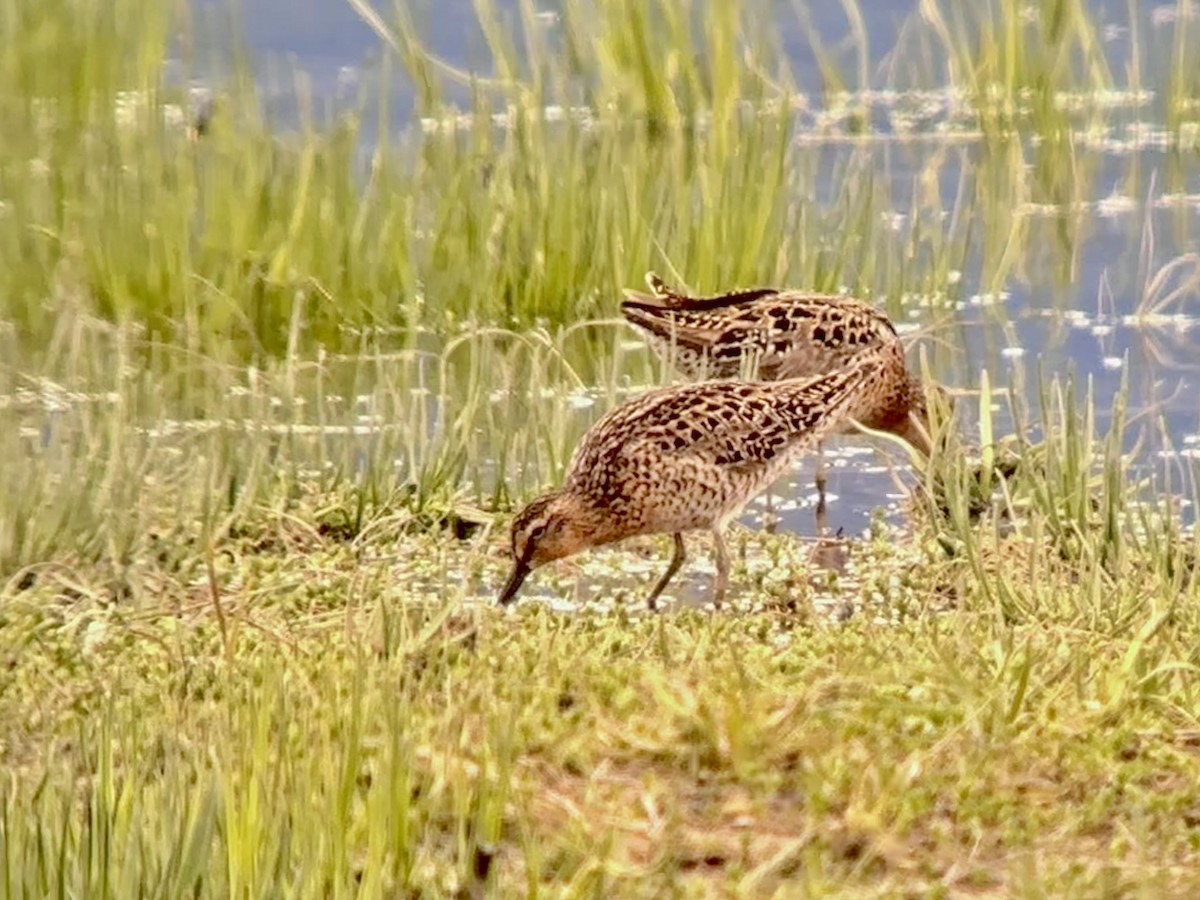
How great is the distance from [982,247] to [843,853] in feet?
18.3

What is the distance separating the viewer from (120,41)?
427 inches

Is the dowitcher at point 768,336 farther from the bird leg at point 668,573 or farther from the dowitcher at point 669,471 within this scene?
the bird leg at point 668,573

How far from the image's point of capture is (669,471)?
6742mm

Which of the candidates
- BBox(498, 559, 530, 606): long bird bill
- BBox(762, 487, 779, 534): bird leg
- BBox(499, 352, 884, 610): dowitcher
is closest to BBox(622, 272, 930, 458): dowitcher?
BBox(762, 487, 779, 534): bird leg

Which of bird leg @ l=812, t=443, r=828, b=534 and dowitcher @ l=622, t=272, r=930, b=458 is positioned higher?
dowitcher @ l=622, t=272, r=930, b=458

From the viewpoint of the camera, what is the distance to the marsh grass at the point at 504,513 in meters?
5.00

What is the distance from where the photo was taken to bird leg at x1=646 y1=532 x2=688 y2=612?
6773 mm

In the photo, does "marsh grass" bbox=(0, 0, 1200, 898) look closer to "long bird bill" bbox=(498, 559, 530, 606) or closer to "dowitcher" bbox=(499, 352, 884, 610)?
"long bird bill" bbox=(498, 559, 530, 606)

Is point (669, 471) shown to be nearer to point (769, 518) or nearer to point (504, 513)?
point (504, 513)

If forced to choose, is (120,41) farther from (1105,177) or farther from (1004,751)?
(1004,751)

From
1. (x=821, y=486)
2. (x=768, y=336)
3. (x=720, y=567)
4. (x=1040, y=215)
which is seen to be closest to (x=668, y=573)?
(x=720, y=567)

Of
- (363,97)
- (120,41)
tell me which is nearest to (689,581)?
(363,97)

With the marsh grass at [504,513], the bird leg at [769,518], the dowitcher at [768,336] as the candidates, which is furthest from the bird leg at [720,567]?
the dowitcher at [768,336]

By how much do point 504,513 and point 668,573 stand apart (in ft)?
2.07
